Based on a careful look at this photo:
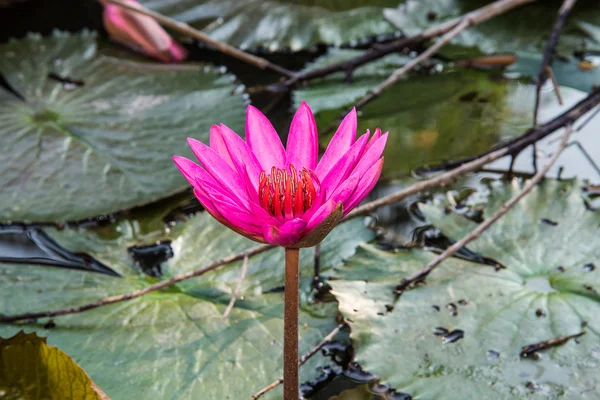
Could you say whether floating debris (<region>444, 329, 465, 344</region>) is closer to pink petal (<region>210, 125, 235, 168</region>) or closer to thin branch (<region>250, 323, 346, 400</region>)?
thin branch (<region>250, 323, 346, 400</region>)

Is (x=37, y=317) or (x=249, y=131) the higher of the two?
(x=249, y=131)

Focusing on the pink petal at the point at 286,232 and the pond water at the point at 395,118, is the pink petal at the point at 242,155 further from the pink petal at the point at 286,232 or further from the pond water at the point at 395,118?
the pond water at the point at 395,118

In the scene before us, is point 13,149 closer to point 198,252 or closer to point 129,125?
point 129,125

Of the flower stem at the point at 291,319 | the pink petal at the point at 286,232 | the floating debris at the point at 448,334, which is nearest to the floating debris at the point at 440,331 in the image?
the floating debris at the point at 448,334

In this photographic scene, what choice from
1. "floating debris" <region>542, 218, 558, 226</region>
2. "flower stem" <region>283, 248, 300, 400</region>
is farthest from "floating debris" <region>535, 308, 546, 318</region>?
"flower stem" <region>283, 248, 300, 400</region>

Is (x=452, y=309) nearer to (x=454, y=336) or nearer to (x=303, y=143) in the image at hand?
(x=454, y=336)

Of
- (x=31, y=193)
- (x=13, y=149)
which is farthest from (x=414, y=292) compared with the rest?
(x=13, y=149)

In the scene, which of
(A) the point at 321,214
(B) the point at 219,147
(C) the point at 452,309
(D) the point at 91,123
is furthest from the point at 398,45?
(A) the point at 321,214
